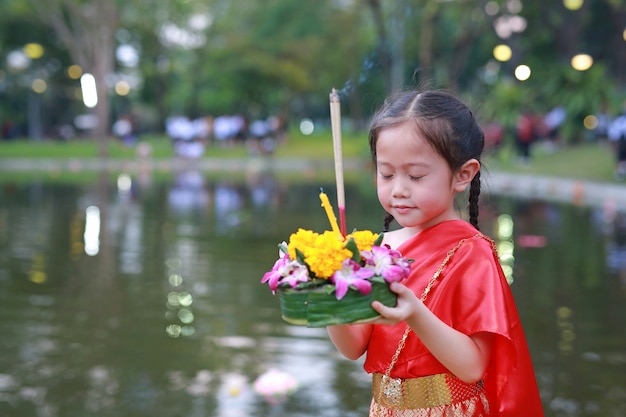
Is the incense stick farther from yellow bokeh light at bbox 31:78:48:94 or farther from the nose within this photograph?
yellow bokeh light at bbox 31:78:48:94

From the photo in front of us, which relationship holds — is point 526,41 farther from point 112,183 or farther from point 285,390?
point 285,390

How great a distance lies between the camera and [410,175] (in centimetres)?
246

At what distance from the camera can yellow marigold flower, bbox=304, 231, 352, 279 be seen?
2.15m

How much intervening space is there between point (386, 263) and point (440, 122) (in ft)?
1.47

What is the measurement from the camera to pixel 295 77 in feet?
167

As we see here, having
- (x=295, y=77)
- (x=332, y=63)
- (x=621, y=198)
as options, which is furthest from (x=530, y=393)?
(x=332, y=63)

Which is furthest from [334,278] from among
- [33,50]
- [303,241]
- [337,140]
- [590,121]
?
[33,50]

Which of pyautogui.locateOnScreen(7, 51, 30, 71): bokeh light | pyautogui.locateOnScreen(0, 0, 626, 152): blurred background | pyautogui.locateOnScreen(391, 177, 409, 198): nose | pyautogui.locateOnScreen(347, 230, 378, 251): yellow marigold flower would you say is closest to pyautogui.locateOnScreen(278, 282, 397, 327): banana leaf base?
pyautogui.locateOnScreen(347, 230, 378, 251): yellow marigold flower

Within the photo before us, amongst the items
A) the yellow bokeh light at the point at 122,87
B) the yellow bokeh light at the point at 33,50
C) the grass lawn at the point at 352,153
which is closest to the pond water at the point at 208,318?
the grass lawn at the point at 352,153

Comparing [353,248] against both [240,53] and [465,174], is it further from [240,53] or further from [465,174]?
[240,53]

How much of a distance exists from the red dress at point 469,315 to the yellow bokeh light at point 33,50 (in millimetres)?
54111

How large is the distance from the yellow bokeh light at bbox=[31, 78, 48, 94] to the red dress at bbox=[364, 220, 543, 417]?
185 ft

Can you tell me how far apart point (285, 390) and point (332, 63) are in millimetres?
50618

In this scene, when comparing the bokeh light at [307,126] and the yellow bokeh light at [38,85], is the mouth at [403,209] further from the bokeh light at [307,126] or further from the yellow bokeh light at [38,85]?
the bokeh light at [307,126]
